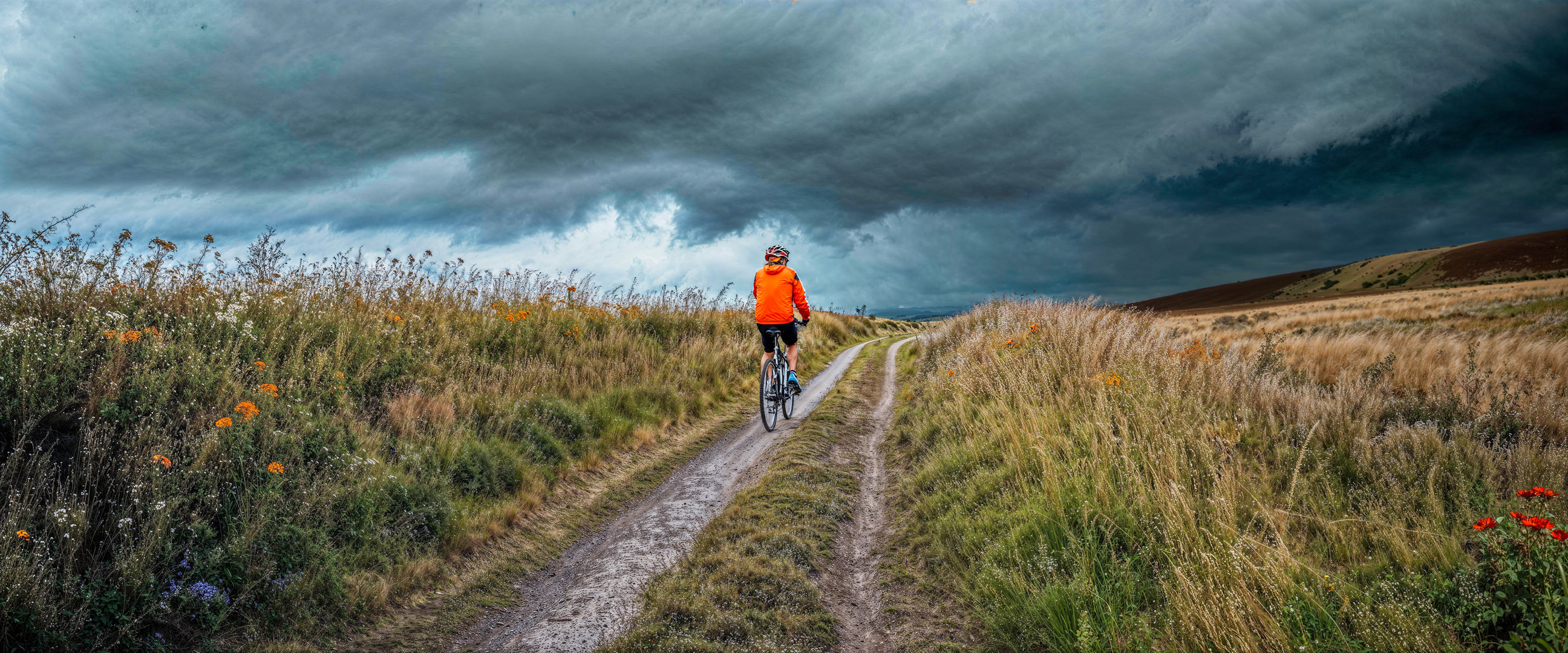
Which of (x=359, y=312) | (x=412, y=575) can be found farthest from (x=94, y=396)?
(x=359, y=312)

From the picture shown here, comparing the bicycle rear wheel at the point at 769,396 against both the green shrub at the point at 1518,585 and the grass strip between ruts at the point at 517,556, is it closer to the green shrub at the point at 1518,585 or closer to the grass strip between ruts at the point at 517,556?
the grass strip between ruts at the point at 517,556

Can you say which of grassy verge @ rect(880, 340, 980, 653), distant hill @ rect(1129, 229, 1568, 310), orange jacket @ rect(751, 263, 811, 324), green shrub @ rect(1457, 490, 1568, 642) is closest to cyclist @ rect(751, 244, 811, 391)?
orange jacket @ rect(751, 263, 811, 324)

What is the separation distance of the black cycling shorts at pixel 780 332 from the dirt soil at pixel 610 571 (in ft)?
8.67

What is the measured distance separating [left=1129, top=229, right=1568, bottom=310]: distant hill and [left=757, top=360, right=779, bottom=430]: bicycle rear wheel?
229 feet

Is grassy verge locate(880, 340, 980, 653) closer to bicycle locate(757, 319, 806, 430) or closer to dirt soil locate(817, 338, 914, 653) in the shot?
dirt soil locate(817, 338, 914, 653)

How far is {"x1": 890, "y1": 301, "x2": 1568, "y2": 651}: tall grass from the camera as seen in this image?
3.03 m

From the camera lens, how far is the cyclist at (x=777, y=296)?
10.4m

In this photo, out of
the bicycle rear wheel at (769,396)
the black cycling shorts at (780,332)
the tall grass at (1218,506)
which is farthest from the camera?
the black cycling shorts at (780,332)

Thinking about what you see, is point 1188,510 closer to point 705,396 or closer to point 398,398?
point 398,398

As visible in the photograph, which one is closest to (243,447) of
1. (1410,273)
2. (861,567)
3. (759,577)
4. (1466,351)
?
(759,577)

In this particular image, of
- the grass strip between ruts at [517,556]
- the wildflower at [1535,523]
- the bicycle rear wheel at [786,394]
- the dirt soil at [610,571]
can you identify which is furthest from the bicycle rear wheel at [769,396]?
the wildflower at [1535,523]

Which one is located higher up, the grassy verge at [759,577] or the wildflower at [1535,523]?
the wildflower at [1535,523]

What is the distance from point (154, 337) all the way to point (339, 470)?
2332 mm

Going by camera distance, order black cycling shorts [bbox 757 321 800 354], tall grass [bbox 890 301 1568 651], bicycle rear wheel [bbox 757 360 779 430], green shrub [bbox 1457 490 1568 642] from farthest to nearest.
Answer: black cycling shorts [bbox 757 321 800 354] < bicycle rear wheel [bbox 757 360 779 430] < tall grass [bbox 890 301 1568 651] < green shrub [bbox 1457 490 1568 642]
